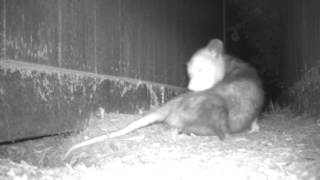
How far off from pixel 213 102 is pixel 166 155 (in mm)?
1424

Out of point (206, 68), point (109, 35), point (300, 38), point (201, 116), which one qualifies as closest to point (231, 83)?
point (206, 68)

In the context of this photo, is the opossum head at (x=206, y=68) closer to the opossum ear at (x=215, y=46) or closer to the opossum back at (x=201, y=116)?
the opossum ear at (x=215, y=46)

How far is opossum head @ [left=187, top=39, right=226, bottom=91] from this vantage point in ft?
20.2

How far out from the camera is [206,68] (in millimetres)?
6227

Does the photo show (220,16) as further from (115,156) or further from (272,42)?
(115,156)

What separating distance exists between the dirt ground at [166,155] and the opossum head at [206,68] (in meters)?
0.89

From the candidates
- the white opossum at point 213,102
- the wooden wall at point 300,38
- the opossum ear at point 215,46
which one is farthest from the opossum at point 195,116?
the wooden wall at point 300,38

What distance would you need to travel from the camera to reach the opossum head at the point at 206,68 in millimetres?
6160

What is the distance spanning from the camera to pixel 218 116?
5.17 m

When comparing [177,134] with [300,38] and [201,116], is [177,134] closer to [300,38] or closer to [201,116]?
[201,116]

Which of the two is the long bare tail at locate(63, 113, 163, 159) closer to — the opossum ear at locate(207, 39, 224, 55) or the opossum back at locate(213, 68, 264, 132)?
the opossum back at locate(213, 68, 264, 132)


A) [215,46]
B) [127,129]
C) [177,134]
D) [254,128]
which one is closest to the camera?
[127,129]

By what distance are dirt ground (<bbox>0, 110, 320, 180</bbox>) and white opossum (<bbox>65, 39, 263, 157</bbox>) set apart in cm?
14

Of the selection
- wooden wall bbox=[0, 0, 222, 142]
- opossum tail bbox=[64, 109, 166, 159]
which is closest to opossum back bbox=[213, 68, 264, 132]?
opossum tail bbox=[64, 109, 166, 159]
